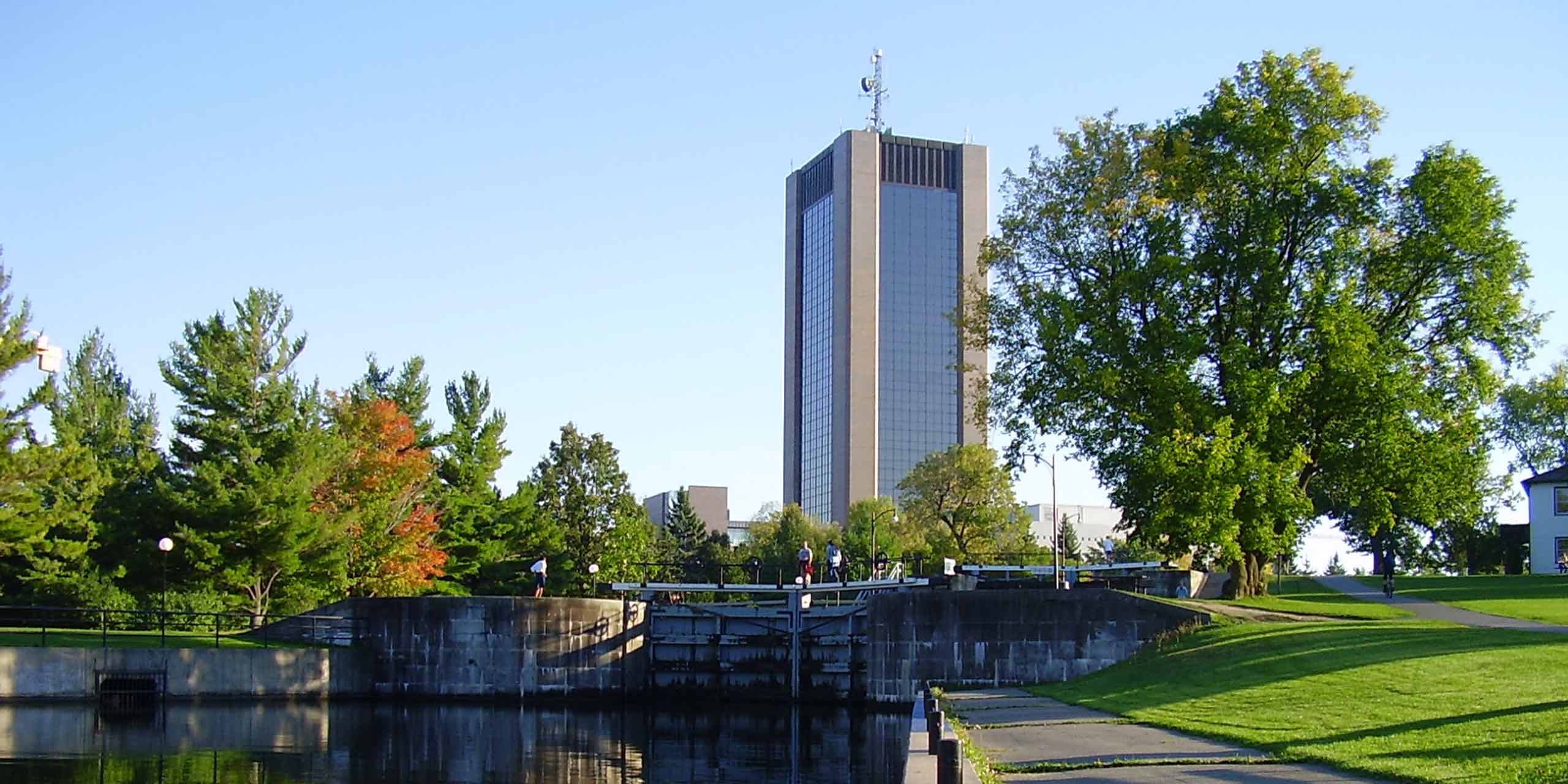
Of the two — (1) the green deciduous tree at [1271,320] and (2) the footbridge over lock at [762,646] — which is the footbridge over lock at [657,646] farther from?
(1) the green deciduous tree at [1271,320]

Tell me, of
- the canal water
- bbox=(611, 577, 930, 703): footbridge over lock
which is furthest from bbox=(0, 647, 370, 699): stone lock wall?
bbox=(611, 577, 930, 703): footbridge over lock

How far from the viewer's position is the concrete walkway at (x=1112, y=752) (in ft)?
52.7

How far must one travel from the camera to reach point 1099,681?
33375 millimetres

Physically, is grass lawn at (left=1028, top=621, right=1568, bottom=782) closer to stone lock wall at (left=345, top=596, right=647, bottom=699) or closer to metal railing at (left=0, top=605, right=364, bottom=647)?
stone lock wall at (left=345, top=596, right=647, bottom=699)

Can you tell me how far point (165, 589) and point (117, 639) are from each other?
350 centimetres

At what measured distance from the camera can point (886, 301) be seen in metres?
154

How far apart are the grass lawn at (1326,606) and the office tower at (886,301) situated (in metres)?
105

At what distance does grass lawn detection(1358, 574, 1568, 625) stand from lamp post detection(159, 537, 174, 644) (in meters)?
34.2

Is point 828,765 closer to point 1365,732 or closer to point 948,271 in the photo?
point 1365,732

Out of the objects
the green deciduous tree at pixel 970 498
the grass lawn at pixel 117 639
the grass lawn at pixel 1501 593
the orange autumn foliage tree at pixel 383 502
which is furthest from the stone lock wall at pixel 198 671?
the green deciduous tree at pixel 970 498

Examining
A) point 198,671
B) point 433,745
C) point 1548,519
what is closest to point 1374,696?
point 433,745

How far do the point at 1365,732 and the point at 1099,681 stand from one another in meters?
15.3

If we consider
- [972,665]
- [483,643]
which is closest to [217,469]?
[483,643]

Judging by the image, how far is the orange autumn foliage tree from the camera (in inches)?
2302
